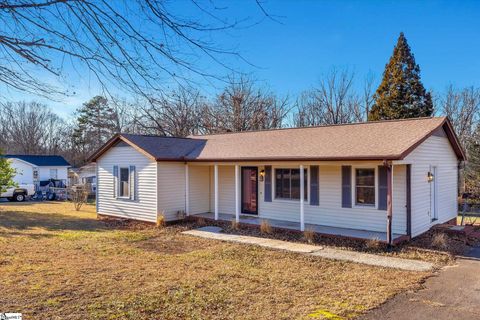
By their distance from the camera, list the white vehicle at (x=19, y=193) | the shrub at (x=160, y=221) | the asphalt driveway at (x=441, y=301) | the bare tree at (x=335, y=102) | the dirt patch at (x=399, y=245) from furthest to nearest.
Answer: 1. the bare tree at (x=335, y=102)
2. the white vehicle at (x=19, y=193)
3. the shrub at (x=160, y=221)
4. the dirt patch at (x=399, y=245)
5. the asphalt driveway at (x=441, y=301)

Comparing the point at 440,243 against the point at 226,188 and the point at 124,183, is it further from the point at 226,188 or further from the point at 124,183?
the point at 124,183

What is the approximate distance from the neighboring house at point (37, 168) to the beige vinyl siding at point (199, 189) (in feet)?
65.3

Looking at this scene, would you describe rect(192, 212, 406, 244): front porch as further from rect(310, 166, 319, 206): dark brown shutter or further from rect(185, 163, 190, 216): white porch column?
rect(310, 166, 319, 206): dark brown shutter

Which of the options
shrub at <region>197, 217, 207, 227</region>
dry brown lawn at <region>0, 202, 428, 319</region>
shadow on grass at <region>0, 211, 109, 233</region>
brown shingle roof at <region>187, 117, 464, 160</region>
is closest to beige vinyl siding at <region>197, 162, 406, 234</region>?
brown shingle roof at <region>187, 117, 464, 160</region>

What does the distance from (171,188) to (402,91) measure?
18097 mm

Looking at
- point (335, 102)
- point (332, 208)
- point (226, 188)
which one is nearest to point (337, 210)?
point (332, 208)

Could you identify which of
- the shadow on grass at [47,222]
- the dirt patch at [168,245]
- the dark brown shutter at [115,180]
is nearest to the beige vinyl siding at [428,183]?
the dirt patch at [168,245]

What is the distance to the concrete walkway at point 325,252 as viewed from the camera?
7.88 meters

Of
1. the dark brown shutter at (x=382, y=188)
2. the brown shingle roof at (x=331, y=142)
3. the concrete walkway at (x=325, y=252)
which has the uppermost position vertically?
the brown shingle roof at (x=331, y=142)

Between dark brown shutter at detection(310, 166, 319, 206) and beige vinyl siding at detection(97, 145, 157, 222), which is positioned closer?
dark brown shutter at detection(310, 166, 319, 206)

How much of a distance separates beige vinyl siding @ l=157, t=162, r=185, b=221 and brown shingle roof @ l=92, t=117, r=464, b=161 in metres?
0.42

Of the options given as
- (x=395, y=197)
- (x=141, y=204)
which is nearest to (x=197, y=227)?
(x=141, y=204)

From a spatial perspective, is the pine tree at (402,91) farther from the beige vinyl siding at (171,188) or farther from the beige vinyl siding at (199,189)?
the beige vinyl siding at (171,188)

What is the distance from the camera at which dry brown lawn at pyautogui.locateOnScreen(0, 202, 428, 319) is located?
203 inches
